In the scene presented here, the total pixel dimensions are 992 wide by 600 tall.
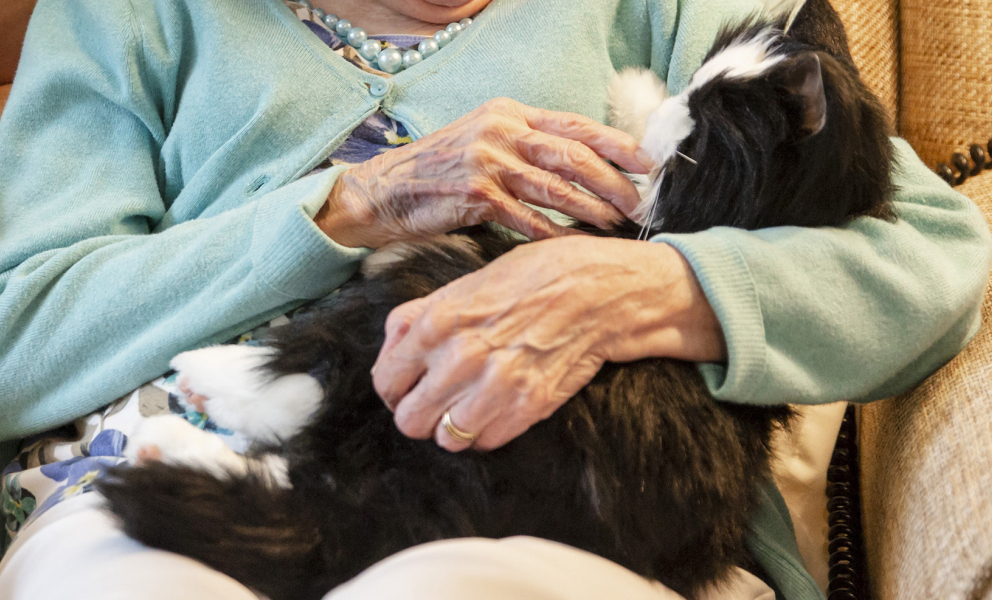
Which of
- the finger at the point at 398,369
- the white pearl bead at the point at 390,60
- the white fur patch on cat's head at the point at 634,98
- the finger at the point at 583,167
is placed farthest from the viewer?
the white pearl bead at the point at 390,60

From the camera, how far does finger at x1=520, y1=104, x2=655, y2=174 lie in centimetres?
85

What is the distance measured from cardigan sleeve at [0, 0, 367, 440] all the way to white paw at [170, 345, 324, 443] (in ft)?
0.25

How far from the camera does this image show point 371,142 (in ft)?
3.67

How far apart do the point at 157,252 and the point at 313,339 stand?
0.34 meters

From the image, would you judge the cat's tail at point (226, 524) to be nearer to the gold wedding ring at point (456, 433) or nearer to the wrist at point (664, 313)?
→ the gold wedding ring at point (456, 433)

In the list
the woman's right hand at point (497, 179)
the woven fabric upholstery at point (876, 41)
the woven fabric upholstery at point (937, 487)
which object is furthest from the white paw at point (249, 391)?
the woven fabric upholstery at point (876, 41)

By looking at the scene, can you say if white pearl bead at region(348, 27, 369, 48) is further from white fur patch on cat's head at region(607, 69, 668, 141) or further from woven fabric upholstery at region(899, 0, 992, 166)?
woven fabric upholstery at region(899, 0, 992, 166)

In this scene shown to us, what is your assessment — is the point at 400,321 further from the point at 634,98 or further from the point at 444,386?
the point at 634,98

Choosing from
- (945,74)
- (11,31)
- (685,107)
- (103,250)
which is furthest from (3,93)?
(945,74)

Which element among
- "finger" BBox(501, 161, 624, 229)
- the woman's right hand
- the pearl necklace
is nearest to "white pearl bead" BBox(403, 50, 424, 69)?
the pearl necklace

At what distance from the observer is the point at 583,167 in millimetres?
844

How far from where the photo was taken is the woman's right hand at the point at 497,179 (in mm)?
852

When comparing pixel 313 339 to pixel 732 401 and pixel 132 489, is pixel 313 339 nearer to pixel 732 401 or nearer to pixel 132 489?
pixel 132 489

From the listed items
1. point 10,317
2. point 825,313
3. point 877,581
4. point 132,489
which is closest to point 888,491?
point 877,581
